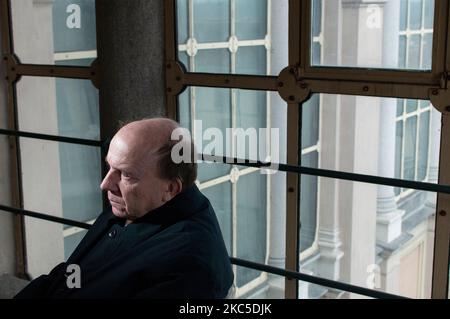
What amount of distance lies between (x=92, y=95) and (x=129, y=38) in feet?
1.73

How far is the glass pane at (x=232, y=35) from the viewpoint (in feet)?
6.64

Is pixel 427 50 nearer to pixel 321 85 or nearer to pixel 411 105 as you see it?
pixel 411 105

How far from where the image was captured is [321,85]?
1.83 meters

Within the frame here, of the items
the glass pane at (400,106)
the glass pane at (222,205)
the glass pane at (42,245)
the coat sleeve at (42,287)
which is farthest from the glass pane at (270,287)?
the coat sleeve at (42,287)

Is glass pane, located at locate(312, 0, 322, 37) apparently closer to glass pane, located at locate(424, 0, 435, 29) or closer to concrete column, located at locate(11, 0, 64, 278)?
glass pane, located at locate(424, 0, 435, 29)

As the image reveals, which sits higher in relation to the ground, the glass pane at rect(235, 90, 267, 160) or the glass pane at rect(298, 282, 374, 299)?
the glass pane at rect(235, 90, 267, 160)

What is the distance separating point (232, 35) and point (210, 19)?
11 cm

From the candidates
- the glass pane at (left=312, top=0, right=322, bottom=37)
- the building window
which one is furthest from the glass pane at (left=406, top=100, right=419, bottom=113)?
the glass pane at (left=312, top=0, right=322, bottom=37)

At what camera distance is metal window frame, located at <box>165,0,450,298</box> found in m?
1.64

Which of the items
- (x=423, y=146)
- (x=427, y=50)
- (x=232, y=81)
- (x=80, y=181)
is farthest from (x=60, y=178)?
(x=427, y=50)

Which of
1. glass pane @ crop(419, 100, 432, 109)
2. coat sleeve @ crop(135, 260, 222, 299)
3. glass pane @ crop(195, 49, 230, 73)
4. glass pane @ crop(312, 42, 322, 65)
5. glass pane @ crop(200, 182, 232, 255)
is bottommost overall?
glass pane @ crop(200, 182, 232, 255)

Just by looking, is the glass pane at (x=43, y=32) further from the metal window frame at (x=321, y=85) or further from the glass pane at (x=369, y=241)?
the glass pane at (x=369, y=241)

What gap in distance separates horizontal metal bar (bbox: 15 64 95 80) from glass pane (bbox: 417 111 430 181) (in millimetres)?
1113
